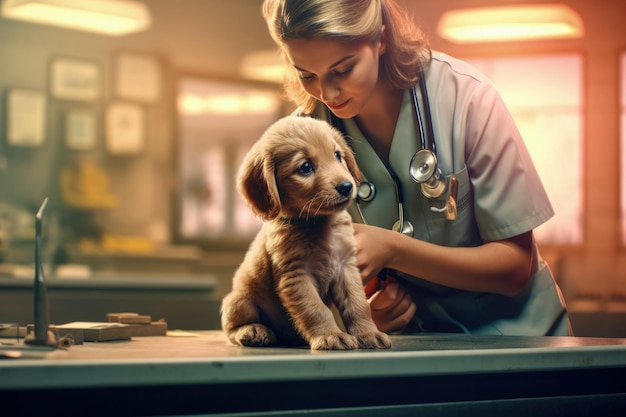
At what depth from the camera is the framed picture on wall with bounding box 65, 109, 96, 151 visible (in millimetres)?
4961

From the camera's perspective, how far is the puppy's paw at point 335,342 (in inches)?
45.1

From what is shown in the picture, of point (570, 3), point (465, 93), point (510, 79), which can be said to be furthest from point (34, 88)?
point (465, 93)

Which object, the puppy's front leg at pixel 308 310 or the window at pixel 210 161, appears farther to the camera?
the window at pixel 210 161

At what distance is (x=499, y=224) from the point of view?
1611mm

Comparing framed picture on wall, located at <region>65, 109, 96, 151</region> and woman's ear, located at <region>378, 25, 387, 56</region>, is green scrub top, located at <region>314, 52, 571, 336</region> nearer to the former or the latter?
woman's ear, located at <region>378, 25, 387, 56</region>

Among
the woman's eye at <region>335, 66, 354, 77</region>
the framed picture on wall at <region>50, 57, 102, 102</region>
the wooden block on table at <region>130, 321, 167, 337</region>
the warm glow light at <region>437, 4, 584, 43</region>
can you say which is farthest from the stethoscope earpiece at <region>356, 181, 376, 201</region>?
the framed picture on wall at <region>50, 57, 102, 102</region>

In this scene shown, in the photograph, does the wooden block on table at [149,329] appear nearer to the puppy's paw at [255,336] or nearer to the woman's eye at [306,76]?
the puppy's paw at [255,336]

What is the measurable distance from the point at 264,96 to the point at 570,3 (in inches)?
84.6

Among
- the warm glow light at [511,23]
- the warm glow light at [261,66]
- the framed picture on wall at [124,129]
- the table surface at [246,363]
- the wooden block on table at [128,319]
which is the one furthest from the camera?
the warm glow light at [261,66]

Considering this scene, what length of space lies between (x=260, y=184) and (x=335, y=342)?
0.28 metres

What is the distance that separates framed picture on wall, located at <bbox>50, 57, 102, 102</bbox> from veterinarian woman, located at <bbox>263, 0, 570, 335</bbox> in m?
3.58

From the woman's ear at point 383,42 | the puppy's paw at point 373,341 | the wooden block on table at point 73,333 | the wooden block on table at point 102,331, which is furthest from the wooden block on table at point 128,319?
the woman's ear at point 383,42

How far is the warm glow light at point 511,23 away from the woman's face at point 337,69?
3217 mm

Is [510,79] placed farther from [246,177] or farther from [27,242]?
[246,177]
